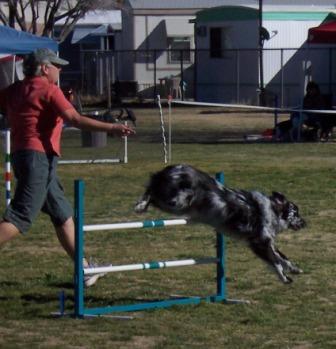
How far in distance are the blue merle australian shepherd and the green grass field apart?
52 centimetres

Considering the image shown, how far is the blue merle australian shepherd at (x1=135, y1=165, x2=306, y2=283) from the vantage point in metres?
7.80

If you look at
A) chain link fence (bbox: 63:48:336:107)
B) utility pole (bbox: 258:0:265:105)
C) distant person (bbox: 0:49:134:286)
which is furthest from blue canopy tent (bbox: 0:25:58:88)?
utility pole (bbox: 258:0:265:105)

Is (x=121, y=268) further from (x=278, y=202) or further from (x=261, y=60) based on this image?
(x=261, y=60)

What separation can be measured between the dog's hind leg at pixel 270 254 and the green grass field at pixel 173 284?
0.31 m

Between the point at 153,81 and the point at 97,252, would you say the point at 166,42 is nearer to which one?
the point at 153,81

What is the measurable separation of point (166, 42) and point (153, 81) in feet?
7.35

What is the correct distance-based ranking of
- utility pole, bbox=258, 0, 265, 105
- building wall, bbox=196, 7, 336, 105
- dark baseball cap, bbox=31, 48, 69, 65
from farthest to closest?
building wall, bbox=196, 7, 336, 105
utility pole, bbox=258, 0, 265, 105
dark baseball cap, bbox=31, 48, 69, 65

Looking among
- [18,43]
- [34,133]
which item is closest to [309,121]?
[18,43]

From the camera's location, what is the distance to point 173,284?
9.34 meters

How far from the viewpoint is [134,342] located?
747cm

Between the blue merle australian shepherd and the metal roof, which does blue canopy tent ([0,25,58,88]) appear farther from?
the metal roof

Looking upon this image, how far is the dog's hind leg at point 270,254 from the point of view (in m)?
8.09

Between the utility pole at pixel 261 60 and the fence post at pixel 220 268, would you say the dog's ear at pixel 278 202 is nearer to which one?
the fence post at pixel 220 268

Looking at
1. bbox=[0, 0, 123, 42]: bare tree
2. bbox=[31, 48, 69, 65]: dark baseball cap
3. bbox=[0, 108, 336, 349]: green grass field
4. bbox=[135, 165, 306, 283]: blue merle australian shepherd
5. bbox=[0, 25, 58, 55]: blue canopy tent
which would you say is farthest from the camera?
bbox=[0, 0, 123, 42]: bare tree
